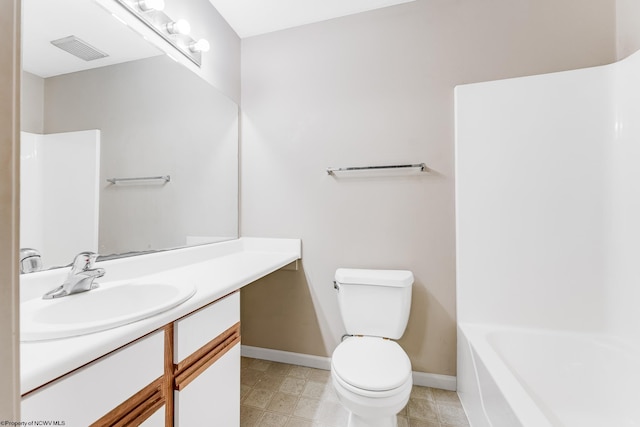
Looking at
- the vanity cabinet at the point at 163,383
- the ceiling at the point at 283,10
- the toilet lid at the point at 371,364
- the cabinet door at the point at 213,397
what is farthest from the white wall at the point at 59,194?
the ceiling at the point at 283,10

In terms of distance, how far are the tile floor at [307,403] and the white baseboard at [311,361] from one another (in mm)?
34

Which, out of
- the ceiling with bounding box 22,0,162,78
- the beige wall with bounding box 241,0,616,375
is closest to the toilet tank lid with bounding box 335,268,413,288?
the beige wall with bounding box 241,0,616,375

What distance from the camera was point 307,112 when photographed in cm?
192

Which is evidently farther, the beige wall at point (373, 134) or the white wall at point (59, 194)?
the beige wall at point (373, 134)

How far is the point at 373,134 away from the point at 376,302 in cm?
104

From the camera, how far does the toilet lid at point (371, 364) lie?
112 cm

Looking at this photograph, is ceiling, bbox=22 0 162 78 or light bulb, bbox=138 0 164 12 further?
light bulb, bbox=138 0 164 12

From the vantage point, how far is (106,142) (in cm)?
117

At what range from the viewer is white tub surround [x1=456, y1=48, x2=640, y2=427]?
130 cm

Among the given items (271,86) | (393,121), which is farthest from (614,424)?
(271,86)

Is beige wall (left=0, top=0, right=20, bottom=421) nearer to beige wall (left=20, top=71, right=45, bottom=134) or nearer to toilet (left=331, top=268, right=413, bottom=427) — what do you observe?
beige wall (left=20, top=71, right=45, bottom=134)

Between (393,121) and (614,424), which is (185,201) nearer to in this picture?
(393,121)

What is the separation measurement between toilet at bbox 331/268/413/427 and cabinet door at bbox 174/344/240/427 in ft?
1.42

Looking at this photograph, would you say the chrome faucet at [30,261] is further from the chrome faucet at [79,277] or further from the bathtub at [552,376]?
the bathtub at [552,376]
